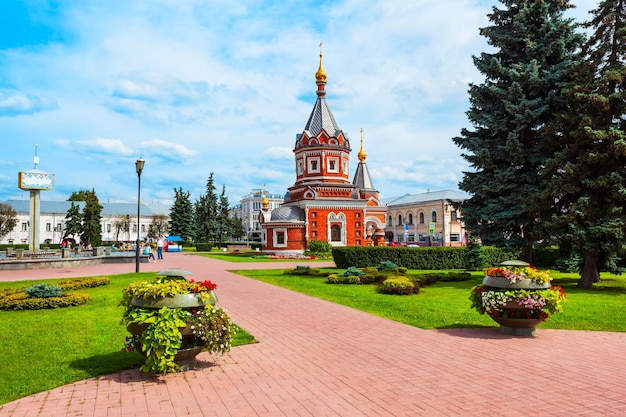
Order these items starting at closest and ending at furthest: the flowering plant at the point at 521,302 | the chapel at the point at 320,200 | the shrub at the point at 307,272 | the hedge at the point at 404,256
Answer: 1. the flowering plant at the point at 521,302
2. the shrub at the point at 307,272
3. the hedge at the point at 404,256
4. the chapel at the point at 320,200

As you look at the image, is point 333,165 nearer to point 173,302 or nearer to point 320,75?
point 320,75

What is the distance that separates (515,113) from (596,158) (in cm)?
363

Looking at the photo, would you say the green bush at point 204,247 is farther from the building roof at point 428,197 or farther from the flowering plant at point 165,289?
the flowering plant at point 165,289

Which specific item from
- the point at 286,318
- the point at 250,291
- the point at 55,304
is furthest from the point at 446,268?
the point at 55,304

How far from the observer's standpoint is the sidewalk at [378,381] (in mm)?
5133

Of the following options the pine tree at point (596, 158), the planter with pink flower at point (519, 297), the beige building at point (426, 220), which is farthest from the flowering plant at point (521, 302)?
the beige building at point (426, 220)

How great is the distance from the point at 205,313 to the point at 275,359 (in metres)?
1.59

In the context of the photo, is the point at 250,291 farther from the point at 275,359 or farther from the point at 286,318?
the point at 275,359

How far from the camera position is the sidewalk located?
202 inches

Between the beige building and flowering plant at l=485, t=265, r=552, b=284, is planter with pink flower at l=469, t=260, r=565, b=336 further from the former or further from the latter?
the beige building

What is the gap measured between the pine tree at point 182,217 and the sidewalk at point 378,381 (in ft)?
211

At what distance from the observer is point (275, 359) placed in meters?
Answer: 7.24

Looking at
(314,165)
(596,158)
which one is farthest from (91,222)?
(596,158)

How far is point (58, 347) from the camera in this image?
25.7 ft
